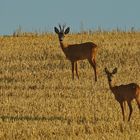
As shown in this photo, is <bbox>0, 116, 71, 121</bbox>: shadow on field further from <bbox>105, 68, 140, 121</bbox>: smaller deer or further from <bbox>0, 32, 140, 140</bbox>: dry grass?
<bbox>105, 68, 140, 121</bbox>: smaller deer

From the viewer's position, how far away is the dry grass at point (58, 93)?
1384cm

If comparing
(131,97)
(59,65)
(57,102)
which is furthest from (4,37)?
(131,97)

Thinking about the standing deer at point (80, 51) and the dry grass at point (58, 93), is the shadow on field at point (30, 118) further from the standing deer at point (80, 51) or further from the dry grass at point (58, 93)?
the standing deer at point (80, 51)

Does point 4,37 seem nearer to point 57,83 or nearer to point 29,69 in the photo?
point 29,69

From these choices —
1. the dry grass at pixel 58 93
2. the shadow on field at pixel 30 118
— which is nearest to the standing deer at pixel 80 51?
the dry grass at pixel 58 93

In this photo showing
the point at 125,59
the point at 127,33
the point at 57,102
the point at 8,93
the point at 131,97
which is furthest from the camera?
the point at 127,33

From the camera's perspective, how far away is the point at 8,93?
19.4 metres

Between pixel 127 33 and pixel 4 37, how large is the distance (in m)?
6.52

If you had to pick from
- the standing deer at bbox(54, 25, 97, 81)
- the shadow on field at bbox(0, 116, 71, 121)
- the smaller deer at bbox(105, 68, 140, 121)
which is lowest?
the shadow on field at bbox(0, 116, 71, 121)

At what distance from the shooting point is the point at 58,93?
19062mm

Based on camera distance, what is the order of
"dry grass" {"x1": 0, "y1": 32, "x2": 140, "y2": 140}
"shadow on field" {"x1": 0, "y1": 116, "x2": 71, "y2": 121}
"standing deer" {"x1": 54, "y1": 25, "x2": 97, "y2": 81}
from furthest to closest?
"standing deer" {"x1": 54, "y1": 25, "x2": 97, "y2": 81} < "shadow on field" {"x1": 0, "y1": 116, "x2": 71, "y2": 121} < "dry grass" {"x1": 0, "y1": 32, "x2": 140, "y2": 140}

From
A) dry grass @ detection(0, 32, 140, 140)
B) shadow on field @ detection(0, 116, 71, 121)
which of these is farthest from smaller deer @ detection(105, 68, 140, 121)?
shadow on field @ detection(0, 116, 71, 121)

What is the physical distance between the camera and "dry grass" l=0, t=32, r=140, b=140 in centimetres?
1384

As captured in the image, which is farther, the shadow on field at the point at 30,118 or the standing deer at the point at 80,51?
the standing deer at the point at 80,51
